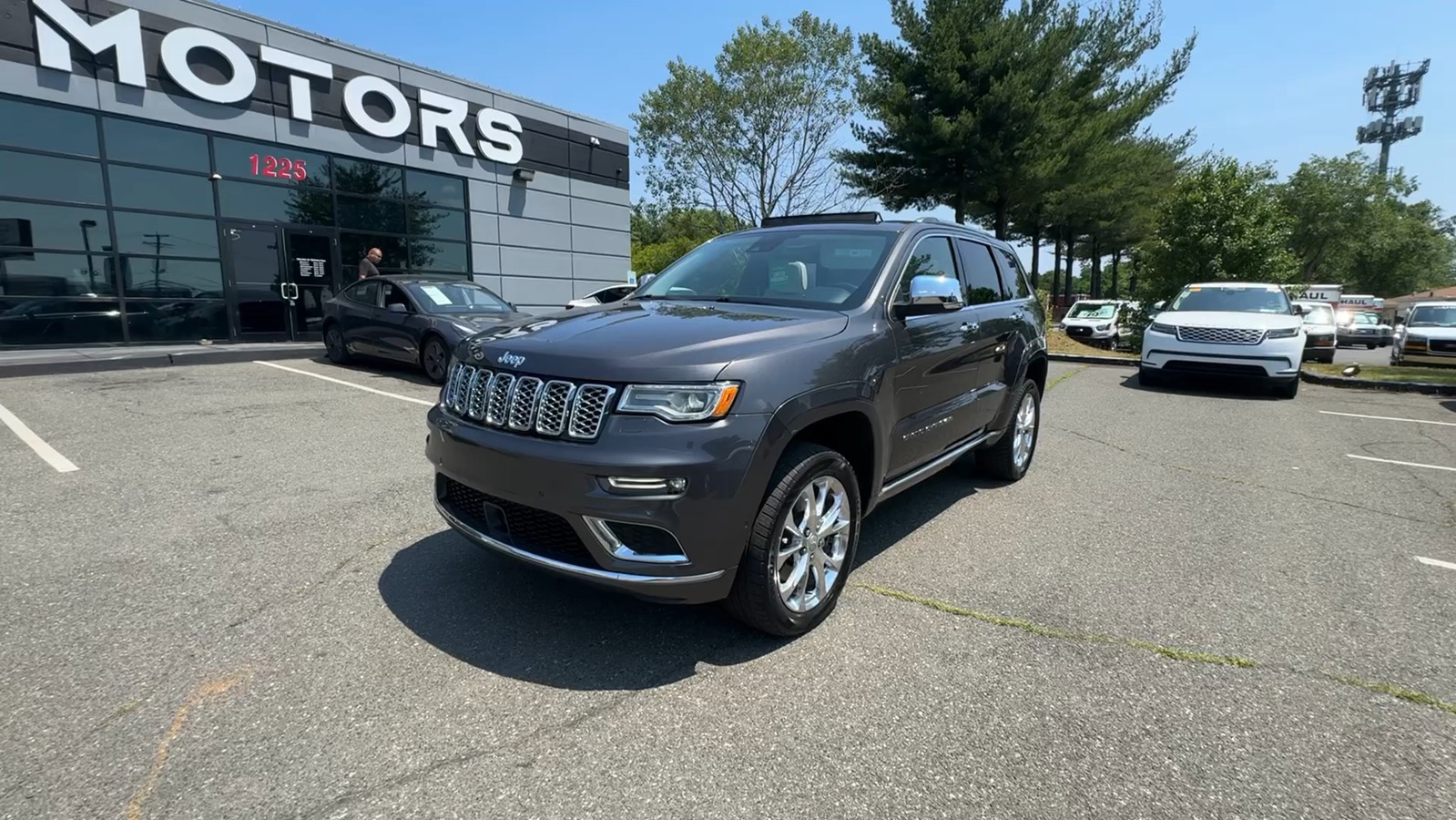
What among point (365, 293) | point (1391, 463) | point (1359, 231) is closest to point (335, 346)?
point (365, 293)

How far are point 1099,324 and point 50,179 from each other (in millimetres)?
23911

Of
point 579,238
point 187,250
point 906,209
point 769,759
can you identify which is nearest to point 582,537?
point 769,759

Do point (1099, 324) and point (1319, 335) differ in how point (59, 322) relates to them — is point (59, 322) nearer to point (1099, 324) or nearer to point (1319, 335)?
point (1319, 335)

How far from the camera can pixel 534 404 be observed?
9.02 ft

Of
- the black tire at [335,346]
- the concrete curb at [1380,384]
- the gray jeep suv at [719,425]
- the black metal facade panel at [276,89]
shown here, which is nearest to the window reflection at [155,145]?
the black metal facade panel at [276,89]

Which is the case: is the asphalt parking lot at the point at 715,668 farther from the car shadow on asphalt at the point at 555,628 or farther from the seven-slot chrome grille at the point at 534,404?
the seven-slot chrome grille at the point at 534,404

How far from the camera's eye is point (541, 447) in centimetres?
264

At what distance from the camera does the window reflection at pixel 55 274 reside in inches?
418

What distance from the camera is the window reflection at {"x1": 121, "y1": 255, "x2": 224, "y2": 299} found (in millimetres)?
11672

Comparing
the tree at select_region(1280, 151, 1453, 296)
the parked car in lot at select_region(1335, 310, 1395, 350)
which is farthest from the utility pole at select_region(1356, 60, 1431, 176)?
the parked car in lot at select_region(1335, 310, 1395, 350)

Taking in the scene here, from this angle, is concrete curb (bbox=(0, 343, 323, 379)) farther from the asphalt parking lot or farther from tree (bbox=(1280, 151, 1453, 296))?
tree (bbox=(1280, 151, 1453, 296))

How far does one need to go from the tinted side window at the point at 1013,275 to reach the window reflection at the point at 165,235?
42.6 ft

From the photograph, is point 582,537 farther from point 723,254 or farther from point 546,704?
point 723,254

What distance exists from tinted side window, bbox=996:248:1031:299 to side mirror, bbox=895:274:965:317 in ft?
6.84
